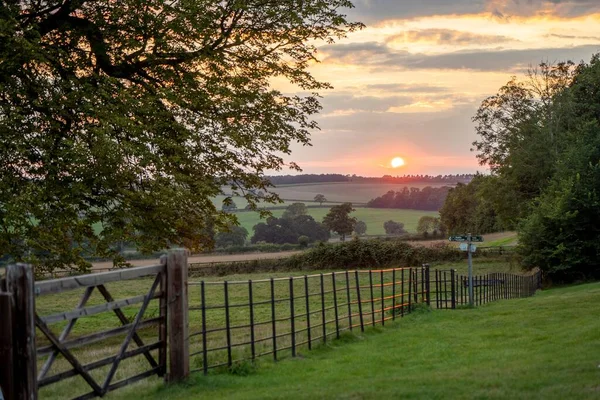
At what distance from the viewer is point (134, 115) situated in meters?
20.9

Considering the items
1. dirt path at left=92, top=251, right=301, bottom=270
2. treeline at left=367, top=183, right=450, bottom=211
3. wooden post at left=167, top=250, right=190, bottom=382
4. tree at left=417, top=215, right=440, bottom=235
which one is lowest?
dirt path at left=92, top=251, right=301, bottom=270

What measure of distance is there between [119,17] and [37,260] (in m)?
7.61

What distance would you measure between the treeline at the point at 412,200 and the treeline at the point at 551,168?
3602 inches

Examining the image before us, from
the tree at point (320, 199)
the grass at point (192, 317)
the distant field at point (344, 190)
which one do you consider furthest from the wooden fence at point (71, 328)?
the distant field at point (344, 190)

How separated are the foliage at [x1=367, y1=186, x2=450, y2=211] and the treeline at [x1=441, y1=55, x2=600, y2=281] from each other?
91.5 meters

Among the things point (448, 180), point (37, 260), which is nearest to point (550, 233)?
point (37, 260)

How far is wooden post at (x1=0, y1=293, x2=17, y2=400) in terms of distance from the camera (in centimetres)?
862

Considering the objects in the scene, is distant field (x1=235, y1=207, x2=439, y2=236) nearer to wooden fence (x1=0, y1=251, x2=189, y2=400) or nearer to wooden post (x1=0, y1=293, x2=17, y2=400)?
wooden fence (x1=0, y1=251, x2=189, y2=400)

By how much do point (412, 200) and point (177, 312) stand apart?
15281 cm

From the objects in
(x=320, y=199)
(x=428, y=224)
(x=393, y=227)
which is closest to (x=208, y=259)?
(x=393, y=227)

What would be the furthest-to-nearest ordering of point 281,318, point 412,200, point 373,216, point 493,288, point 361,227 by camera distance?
1. point 412,200
2. point 373,216
3. point 361,227
4. point 493,288
5. point 281,318

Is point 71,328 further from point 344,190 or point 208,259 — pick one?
point 344,190

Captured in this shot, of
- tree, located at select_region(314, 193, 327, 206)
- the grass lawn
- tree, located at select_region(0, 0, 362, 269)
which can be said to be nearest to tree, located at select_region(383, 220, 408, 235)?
tree, located at select_region(314, 193, 327, 206)

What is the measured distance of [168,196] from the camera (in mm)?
20688
